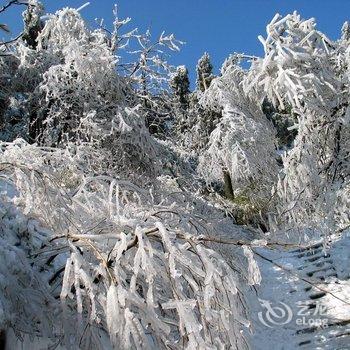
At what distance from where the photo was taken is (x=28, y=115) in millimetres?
10555

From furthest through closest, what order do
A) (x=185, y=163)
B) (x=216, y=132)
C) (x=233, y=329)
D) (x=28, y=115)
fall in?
(x=185, y=163)
(x=216, y=132)
(x=28, y=115)
(x=233, y=329)

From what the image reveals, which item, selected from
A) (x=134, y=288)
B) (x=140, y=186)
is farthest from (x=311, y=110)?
(x=134, y=288)

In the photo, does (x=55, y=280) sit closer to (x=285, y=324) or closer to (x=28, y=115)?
(x=285, y=324)

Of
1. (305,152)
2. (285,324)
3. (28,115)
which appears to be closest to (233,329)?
(305,152)

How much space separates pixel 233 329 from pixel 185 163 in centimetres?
1157
